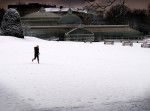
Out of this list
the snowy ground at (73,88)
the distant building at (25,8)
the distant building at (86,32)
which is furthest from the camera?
the distant building at (25,8)

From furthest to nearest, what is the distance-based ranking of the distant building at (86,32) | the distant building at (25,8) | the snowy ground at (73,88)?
1. the distant building at (25,8)
2. the distant building at (86,32)
3. the snowy ground at (73,88)

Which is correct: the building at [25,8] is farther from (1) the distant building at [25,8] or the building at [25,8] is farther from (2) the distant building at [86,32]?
(2) the distant building at [86,32]

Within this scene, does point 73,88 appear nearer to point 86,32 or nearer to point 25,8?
point 86,32

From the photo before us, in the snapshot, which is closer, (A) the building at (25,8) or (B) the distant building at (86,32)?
(B) the distant building at (86,32)

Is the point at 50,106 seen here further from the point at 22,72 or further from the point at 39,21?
the point at 39,21

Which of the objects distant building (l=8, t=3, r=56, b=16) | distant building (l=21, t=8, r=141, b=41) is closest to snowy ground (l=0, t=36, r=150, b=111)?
distant building (l=21, t=8, r=141, b=41)

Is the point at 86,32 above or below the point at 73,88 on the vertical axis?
below

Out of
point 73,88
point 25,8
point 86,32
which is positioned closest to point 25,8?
point 25,8

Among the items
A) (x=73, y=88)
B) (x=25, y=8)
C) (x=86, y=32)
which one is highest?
(x=25, y=8)

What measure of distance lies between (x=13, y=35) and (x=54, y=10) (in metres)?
75.6

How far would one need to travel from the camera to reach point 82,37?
228 feet

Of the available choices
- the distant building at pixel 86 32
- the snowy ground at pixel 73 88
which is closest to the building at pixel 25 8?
the distant building at pixel 86 32

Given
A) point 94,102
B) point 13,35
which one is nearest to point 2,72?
point 94,102

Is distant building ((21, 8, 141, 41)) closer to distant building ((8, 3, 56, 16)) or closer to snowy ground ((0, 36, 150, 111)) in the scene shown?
distant building ((8, 3, 56, 16))
